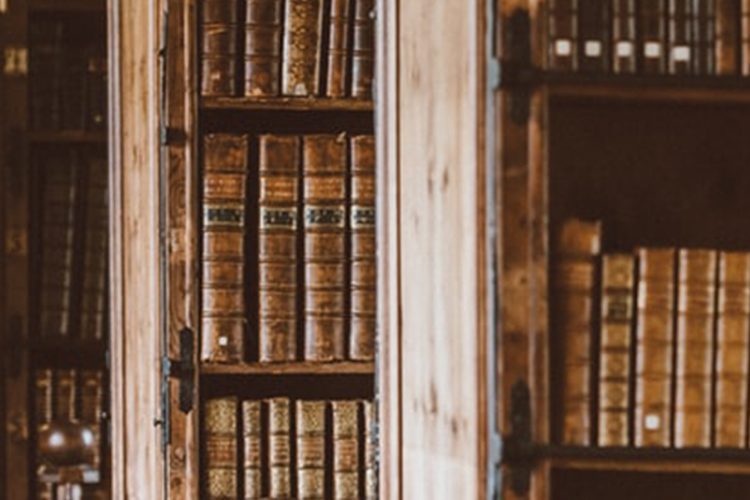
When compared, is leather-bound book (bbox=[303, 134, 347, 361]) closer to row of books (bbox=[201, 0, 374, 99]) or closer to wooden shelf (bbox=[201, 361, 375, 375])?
wooden shelf (bbox=[201, 361, 375, 375])

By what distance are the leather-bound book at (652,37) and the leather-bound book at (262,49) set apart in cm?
130

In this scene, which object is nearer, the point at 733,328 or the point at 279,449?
the point at 733,328

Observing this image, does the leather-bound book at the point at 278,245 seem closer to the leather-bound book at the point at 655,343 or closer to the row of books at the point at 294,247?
the row of books at the point at 294,247

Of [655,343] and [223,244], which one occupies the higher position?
[223,244]

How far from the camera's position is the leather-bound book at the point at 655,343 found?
2.43m

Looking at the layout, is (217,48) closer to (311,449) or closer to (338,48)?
(338,48)

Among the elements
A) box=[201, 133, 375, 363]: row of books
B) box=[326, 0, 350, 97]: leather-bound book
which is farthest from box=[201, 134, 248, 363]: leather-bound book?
box=[326, 0, 350, 97]: leather-bound book

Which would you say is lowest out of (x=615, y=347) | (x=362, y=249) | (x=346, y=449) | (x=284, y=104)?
(x=346, y=449)

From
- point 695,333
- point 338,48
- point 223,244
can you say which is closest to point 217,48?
point 338,48

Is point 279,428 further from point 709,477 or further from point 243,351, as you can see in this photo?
point 709,477

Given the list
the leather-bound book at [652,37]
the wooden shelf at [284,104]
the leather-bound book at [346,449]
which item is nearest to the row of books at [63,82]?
the wooden shelf at [284,104]

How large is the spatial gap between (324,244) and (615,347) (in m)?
1.32

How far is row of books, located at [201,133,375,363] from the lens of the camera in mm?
3619

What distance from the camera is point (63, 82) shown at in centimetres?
477
